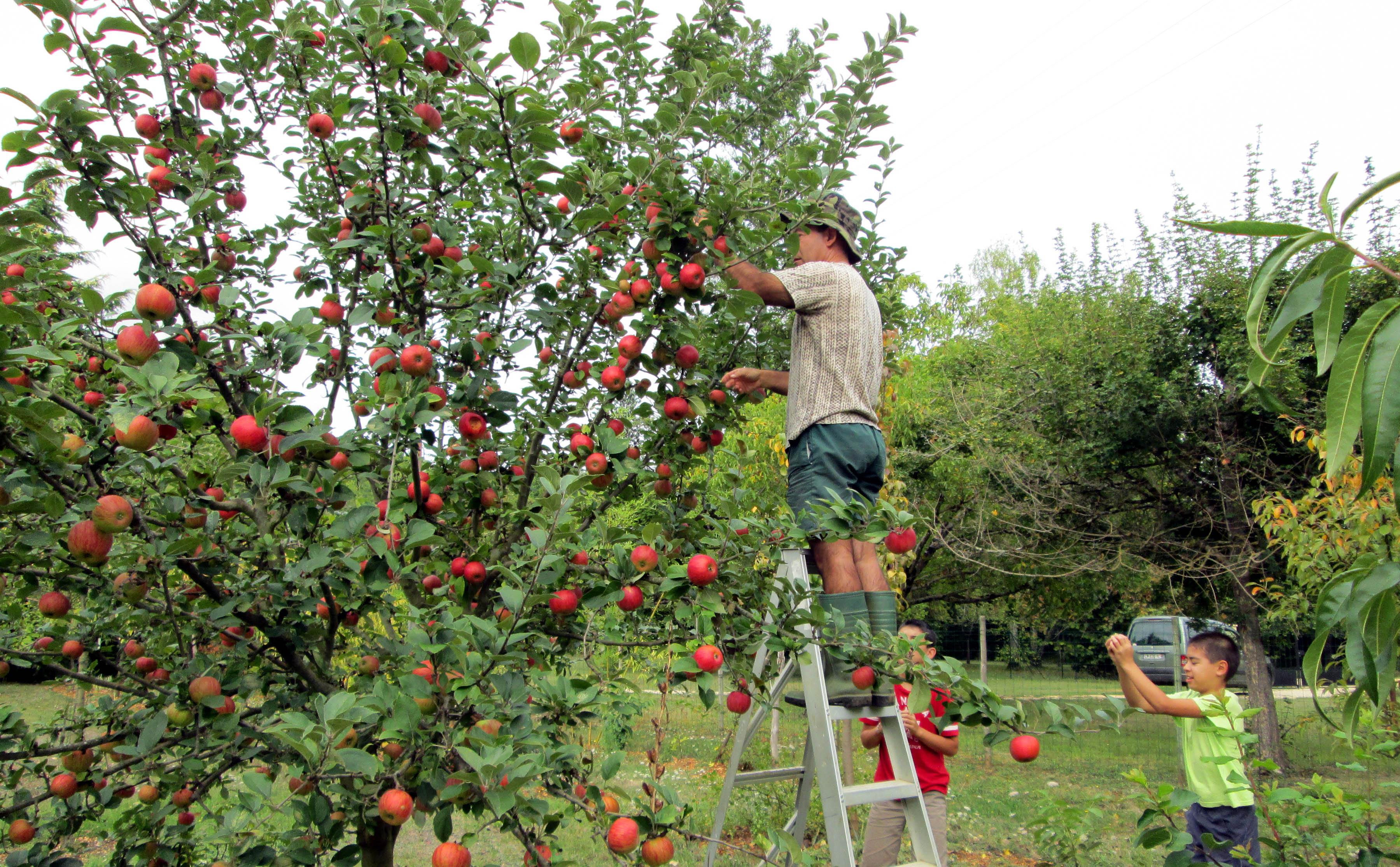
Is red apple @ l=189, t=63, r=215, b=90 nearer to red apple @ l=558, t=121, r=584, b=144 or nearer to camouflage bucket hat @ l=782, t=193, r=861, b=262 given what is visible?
red apple @ l=558, t=121, r=584, b=144

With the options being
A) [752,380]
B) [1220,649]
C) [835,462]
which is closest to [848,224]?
[752,380]

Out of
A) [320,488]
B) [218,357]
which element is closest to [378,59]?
[218,357]

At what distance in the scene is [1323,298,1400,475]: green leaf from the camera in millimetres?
884

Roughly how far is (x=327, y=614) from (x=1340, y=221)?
2.00 meters

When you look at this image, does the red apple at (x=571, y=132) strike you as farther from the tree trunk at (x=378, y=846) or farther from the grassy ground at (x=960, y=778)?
the tree trunk at (x=378, y=846)

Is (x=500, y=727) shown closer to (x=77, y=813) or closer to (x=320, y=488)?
(x=320, y=488)

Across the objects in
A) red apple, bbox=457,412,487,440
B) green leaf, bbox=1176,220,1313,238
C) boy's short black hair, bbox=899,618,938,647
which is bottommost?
boy's short black hair, bbox=899,618,938,647

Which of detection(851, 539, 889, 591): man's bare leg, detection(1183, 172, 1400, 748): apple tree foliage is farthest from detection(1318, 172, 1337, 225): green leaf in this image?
detection(851, 539, 889, 591): man's bare leg

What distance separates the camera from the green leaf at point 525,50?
A: 1.75 meters

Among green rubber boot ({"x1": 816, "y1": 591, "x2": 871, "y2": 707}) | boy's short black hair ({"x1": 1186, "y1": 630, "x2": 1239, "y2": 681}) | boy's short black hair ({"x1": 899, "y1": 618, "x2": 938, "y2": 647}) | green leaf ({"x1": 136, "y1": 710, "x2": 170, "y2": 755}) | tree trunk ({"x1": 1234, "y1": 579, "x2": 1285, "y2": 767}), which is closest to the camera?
green leaf ({"x1": 136, "y1": 710, "x2": 170, "y2": 755})

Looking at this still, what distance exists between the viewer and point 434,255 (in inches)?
79.7

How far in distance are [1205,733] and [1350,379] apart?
95.6 inches

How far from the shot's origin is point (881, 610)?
257 centimetres

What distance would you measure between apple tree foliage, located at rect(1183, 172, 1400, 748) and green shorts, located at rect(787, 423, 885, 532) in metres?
1.51
